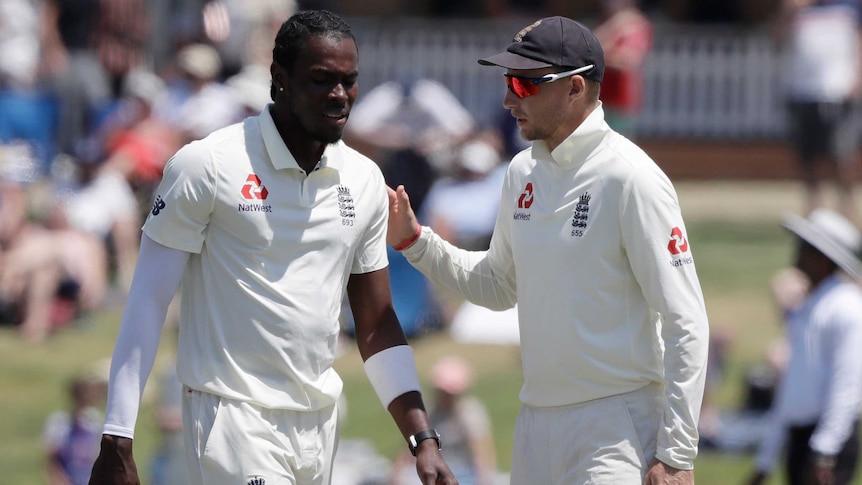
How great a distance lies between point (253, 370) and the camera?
424cm

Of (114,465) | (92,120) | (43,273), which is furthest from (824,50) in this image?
(114,465)

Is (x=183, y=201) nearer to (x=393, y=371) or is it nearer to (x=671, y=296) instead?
(x=393, y=371)

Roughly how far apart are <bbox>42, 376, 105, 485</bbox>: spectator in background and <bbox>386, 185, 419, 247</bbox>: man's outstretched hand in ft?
15.8

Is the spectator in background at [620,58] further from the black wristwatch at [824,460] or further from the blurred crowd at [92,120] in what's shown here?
the black wristwatch at [824,460]

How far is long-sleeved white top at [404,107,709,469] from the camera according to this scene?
14.1ft

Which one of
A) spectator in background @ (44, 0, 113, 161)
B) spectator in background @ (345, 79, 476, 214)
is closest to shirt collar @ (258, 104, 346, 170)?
spectator in background @ (345, 79, 476, 214)

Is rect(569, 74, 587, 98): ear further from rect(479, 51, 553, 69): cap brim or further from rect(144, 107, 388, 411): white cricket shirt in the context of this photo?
rect(144, 107, 388, 411): white cricket shirt

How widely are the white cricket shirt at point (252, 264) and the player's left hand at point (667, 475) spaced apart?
99 cm

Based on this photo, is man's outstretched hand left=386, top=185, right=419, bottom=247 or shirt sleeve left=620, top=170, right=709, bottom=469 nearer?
shirt sleeve left=620, top=170, right=709, bottom=469

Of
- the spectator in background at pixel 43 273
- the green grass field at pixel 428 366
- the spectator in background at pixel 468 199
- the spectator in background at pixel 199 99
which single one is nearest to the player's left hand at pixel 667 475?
the green grass field at pixel 428 366

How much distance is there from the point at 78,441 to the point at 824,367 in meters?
4.70

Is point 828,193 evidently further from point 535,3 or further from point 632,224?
point 632,224

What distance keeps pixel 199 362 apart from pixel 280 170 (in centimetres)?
62

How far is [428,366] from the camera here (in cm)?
1106
